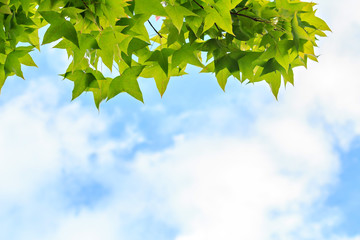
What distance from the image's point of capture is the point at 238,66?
3.37 feet

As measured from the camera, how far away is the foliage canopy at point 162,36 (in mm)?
892

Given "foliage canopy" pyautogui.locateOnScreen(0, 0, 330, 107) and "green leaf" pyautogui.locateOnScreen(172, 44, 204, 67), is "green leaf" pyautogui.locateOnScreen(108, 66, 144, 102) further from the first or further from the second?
"green leaf" pyautogui.locateOnScreen(172, 44, 204, 67)

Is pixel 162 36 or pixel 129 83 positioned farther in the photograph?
pixel 162 36

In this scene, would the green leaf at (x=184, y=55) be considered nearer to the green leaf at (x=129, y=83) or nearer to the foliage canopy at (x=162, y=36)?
the foliage canopy at (x=162, y=36)

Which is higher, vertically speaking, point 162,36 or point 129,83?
point 162,36

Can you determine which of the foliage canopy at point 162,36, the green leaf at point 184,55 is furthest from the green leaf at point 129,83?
the green leaf at point 184,55

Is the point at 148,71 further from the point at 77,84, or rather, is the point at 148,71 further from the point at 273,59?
the point at 273,59

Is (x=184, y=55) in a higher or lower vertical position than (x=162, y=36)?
lower

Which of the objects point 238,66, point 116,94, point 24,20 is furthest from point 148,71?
point 24,20

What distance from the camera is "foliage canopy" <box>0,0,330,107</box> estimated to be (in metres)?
0.89

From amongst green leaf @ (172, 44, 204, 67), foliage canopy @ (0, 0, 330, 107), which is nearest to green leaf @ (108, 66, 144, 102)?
foliage canopy @ (0, 0, 330, 107)

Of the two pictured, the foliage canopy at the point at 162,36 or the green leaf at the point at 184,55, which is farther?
the green leaf at the point at 184,55

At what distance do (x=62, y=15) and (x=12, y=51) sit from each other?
1.04ft

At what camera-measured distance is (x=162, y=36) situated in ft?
3.73
